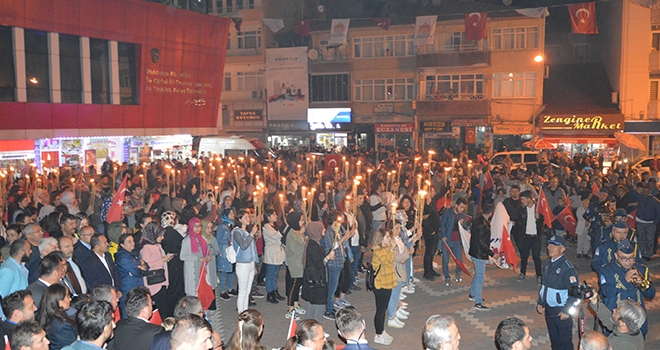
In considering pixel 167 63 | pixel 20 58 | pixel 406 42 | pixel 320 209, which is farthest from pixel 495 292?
pixel 406 42

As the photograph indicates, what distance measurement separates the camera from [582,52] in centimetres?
4041

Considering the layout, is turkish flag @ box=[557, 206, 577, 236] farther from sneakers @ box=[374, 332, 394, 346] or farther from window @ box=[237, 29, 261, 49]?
window @ box=[237, 29, 261, 49]

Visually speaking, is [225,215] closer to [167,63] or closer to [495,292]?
[495,292]

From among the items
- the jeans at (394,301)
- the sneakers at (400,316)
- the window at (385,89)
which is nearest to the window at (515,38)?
the window at (385,89)

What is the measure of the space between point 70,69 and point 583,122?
2732 cm

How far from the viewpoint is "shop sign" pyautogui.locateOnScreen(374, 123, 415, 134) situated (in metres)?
38.1

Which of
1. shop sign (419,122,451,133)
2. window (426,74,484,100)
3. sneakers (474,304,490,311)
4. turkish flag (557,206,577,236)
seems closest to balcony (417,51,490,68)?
window (426,74,484,100)

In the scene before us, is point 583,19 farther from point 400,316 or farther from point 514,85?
point 400,316

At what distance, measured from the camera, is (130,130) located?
29.9 metres

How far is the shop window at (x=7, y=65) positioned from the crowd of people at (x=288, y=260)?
1087cm

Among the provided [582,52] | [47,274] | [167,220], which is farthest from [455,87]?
[47,274]

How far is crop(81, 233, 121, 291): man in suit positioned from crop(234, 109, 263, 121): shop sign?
3590 cm

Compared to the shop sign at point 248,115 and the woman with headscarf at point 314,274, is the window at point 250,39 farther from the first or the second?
the woman with headscarf at point 314,274

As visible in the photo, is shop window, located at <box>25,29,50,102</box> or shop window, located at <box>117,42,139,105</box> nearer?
shop window, located at <box>25,29,50,102</box>
